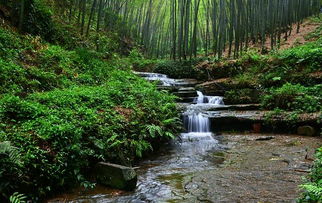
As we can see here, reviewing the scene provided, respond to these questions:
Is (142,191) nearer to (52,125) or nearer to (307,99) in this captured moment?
(52,125)

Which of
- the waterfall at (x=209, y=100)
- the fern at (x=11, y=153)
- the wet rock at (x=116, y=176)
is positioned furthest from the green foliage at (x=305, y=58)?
the fern at (x=11, y=153)

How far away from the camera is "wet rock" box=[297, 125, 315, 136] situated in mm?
8812

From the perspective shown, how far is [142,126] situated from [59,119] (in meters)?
2.15

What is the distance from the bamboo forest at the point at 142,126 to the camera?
14.3 feet

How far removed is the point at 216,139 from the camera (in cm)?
925

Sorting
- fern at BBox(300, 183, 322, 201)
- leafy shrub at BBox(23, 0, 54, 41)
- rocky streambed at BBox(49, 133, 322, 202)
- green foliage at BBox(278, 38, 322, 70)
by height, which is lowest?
rocky streambed at BBox(49, 133, 322, 202)

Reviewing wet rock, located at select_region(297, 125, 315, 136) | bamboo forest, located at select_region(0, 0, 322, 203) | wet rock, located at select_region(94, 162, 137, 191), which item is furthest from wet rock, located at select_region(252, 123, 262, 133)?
wet rock, located at select_region(94, 162, 137, 191)

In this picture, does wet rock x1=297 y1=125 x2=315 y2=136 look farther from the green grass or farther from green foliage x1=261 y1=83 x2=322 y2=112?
the green grass

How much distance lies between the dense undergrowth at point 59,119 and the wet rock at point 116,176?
0.80 ft

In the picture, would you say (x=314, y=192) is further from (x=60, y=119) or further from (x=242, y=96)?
(x=242, y=96)

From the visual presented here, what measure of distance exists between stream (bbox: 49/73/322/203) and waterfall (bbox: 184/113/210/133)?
0.46m

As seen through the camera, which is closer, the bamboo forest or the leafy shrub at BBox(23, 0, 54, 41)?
the bamboo forest

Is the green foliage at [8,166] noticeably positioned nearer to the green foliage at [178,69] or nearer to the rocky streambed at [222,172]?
the rocky streambed at [222,172]

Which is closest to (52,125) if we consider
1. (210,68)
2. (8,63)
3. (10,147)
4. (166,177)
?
(10,147)
